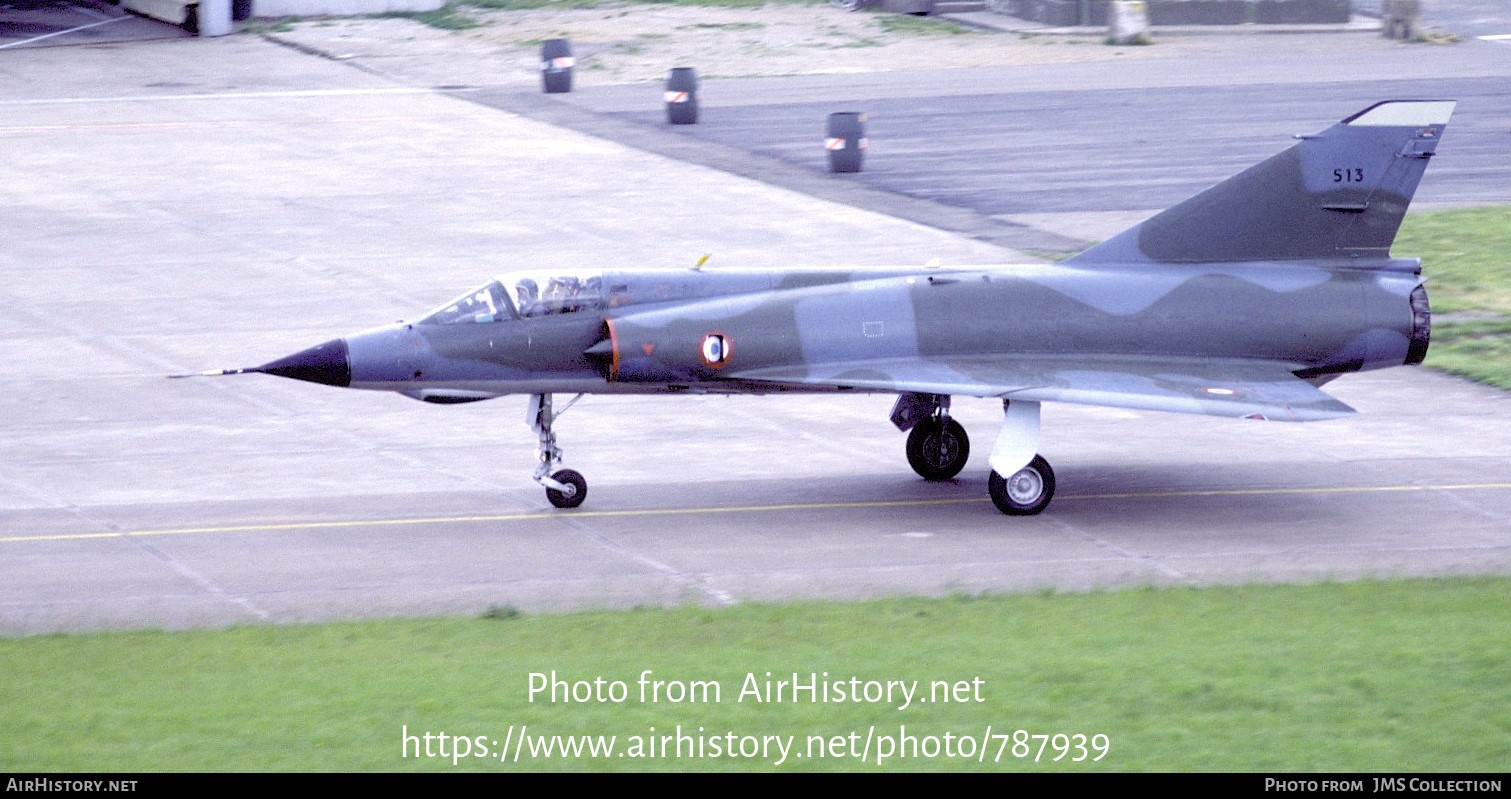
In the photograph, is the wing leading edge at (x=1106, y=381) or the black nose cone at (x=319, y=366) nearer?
the wing leading edge at (x=1106, y=381)

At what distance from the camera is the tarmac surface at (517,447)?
15.9 meters

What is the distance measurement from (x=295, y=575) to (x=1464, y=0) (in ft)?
181

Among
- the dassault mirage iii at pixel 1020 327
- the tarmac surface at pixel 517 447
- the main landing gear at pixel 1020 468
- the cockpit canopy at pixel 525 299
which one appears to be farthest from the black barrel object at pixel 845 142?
the cockpit canopy at pixel 525 299

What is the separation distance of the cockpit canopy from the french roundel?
1.09 meters

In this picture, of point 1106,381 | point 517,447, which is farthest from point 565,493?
point 1106,381

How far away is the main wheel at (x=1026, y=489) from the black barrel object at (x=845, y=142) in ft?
65.2

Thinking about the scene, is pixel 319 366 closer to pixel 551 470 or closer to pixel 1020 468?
pixel 551 470

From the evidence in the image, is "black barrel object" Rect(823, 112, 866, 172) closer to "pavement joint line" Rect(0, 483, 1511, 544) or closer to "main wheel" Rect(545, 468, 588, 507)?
"pavement joint line" Rect(0, 483, 1511, 544)

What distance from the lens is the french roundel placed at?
687 inches

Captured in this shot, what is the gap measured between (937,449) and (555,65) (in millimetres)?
28395

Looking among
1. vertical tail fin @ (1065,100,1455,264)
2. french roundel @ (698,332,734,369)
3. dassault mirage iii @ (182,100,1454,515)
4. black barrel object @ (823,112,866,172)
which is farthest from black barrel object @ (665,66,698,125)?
french roundel @ (698,332,734,369)

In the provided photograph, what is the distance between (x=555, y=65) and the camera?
4522 centimetres

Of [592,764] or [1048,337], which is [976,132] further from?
[592,764]

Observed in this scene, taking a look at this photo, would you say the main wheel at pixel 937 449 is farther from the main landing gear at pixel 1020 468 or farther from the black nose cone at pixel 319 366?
the black nose cone at pixel 319 366
